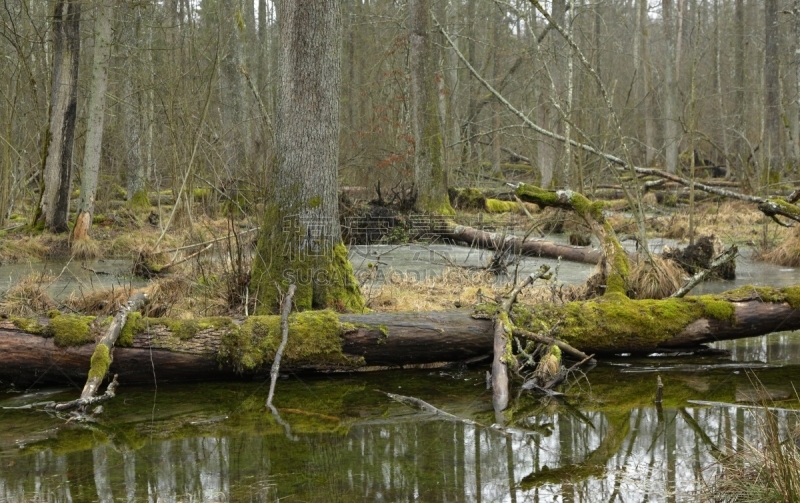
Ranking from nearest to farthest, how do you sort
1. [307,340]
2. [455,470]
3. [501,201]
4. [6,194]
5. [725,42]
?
[455,470] < [307,340] < [6,194] < [501,201] < [725,42]

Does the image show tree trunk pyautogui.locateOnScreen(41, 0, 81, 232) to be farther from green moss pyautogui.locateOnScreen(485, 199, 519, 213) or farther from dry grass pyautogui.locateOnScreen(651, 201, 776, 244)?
dry grass pyautogui.locateOnScreen(651, 201, 776, 244)

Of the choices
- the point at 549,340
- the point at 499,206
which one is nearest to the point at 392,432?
the point at 549,340

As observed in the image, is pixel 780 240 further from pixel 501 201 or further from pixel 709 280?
pixel 501 201

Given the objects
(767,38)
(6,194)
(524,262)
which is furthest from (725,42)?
(6,194)

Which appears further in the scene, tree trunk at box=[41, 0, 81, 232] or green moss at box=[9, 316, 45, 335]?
tree trunk at box=[41, 0, 81, 232]

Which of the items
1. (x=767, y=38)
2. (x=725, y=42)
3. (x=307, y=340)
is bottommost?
(x=307, y=340)

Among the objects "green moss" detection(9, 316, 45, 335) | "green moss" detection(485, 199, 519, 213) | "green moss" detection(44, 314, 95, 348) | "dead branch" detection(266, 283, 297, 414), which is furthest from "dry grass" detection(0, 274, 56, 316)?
"green moss" detection(485, 199, 519, 213)

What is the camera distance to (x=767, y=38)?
2364 cm

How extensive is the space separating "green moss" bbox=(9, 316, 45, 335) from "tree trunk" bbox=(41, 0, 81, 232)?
983 centimetres

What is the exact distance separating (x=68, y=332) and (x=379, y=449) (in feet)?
8.88

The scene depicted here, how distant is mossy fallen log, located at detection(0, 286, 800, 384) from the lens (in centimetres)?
612

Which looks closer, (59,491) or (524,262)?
(59,491)

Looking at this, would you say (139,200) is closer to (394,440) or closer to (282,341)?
(282,341)

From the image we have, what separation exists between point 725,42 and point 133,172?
2939 centimetres
